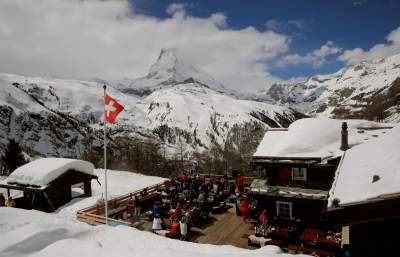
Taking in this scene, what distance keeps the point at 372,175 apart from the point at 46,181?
22844mm

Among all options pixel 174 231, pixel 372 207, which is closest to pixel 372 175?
pixel 372 207

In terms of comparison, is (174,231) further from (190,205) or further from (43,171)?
(43,171)

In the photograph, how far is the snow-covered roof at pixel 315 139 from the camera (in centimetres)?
1931

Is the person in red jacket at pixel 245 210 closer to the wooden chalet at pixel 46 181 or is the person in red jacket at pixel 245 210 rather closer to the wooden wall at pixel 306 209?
the wooden wall at pixel 306 209

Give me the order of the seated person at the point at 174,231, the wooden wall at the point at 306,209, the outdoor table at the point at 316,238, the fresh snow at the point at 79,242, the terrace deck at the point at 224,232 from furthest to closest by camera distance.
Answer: the wooden wall at the point at 306,209 → the seated person at the point at 174,231 → the terrace deck at the point at 224,232 → the outdoor table at the point at 316,238 → the fresh snow at the point at 79,242

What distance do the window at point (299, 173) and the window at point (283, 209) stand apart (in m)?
1.80

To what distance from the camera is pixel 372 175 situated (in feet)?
28.6

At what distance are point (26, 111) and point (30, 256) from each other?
168m

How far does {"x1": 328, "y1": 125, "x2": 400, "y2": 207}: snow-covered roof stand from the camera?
7621mm

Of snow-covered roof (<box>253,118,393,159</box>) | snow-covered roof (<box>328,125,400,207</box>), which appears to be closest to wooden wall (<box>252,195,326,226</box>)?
snow-covered roof (<box>253,118,393,159</box>)

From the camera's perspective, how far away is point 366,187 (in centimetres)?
812

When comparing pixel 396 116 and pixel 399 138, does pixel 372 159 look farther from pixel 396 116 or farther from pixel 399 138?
pixel 396 116

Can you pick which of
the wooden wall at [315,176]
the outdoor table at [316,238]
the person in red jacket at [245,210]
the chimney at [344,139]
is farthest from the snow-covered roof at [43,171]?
the chimney at [344,139]

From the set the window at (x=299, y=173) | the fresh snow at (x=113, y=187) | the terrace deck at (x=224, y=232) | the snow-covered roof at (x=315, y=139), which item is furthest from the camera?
the fresh snow at (x=113, y=187)
